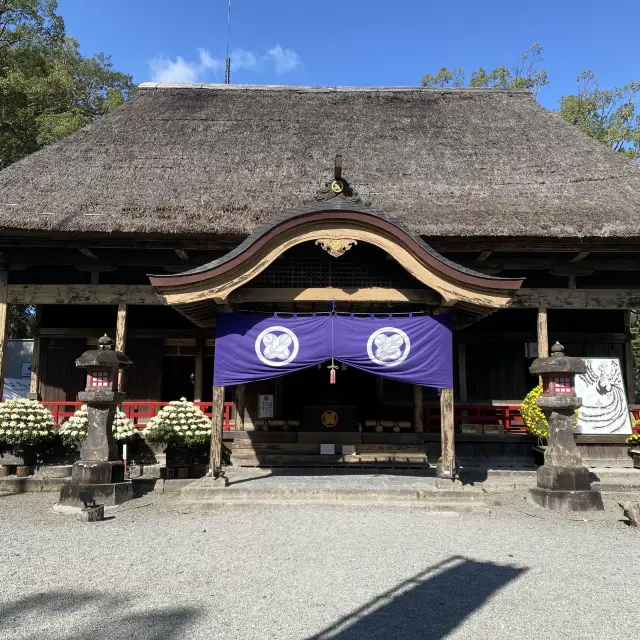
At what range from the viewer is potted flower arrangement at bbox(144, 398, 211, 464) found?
28.0ft

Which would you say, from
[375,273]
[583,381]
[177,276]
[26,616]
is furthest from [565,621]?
[583,381]

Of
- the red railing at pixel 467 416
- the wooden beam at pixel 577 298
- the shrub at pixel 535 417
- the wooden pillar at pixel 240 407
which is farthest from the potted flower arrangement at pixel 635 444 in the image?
the wooden pillar at pixel 240 407

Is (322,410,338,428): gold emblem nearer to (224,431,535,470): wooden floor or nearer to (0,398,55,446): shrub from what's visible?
(224,431,535,470): wooden floor

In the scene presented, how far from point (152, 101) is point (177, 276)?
9.50 metres

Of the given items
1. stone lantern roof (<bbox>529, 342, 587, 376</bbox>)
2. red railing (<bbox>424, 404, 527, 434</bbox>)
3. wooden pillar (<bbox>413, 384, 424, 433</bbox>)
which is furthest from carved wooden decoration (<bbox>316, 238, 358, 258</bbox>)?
red railing (<bbox>424, 404, 527, 434</bbox>)

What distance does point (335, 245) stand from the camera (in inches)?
293

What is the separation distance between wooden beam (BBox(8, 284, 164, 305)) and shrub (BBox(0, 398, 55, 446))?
2245mm

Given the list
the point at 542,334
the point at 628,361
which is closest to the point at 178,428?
the point at 542,334

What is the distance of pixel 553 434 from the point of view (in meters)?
7.47

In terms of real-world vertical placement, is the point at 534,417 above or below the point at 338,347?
below

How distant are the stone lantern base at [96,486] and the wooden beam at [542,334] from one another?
7.65 m

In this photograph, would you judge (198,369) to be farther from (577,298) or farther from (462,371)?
(577,298)

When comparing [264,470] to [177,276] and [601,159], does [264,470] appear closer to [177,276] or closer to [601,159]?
[177,276]

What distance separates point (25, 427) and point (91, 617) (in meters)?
5.80
